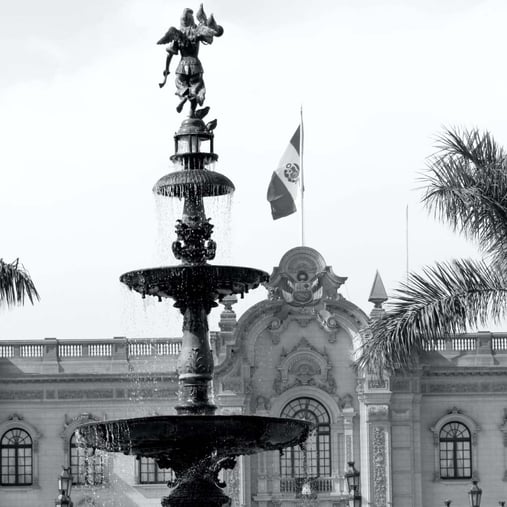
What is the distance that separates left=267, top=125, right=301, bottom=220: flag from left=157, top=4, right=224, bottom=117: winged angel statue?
31.8m

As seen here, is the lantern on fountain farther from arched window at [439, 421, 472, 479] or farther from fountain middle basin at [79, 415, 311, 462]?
arched window at [439, 421, 472, 479]

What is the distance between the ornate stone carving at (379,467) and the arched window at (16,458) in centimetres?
1135

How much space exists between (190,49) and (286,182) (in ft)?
106

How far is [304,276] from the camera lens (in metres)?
53.5

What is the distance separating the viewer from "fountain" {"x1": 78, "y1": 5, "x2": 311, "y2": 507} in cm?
2123

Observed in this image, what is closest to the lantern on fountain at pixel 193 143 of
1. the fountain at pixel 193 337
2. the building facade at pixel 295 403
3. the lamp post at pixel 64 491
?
the fountain at pixel 193 337

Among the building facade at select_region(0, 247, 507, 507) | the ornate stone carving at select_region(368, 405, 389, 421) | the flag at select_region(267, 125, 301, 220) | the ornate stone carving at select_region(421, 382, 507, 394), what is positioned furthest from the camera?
the flag at select_region(267, 125, 301, 220)

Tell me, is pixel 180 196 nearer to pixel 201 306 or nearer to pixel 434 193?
pixel 201 306

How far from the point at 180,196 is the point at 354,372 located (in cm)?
3162

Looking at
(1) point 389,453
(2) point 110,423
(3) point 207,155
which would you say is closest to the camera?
(2) point 110,423

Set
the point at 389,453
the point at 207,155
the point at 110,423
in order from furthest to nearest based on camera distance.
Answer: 1. the point at 389,453
2. the point at 207,155
3. the point at 110,423

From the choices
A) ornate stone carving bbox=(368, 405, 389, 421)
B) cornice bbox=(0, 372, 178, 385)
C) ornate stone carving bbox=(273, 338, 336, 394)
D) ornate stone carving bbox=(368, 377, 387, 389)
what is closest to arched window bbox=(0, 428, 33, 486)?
cornice bbox=(0, 372, 178, 385)

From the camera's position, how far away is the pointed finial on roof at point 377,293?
52.7m

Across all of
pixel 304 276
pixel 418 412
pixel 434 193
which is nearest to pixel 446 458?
pixel 418 412
